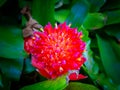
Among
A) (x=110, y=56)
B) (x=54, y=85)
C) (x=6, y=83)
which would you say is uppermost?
(x=54, y=85)

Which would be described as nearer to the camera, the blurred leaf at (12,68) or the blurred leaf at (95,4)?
the blurred leaf at (12,68)

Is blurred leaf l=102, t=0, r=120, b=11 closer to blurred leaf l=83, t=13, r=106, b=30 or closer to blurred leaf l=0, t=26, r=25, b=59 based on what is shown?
blurred leaf l=83, t=13, r=106, b=30

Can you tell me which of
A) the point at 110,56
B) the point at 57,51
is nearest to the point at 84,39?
the point at 110,56

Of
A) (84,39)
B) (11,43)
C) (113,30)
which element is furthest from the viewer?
(113,30)

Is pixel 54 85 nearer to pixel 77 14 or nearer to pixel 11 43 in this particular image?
pixel 11 43

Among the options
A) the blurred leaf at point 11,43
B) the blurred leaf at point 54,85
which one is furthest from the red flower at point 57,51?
the blurred leaf at point 11,43

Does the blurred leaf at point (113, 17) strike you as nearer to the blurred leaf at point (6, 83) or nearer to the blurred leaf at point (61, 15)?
the blurred leaf at point (61, 15)
